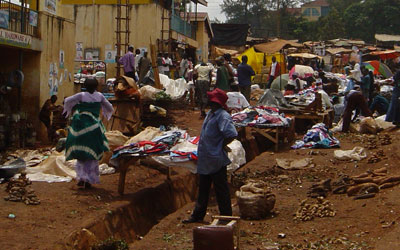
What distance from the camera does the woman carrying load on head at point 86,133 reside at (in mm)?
9109

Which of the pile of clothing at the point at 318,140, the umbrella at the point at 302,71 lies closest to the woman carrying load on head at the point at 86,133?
the pile of clothing at the point at 318,140

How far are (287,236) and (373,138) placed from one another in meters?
8.25

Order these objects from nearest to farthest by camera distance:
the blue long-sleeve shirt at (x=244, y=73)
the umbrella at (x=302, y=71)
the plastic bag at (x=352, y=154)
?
the plastic bag at (x=352, y=154) → the blue long-sleeve shirt at (x=244, y=73) → the umbrella at (x=302, y=71)

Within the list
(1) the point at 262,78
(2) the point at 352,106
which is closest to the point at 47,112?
(2) the point at 352,106

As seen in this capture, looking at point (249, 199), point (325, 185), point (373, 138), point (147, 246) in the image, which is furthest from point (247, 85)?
point (147, 246)

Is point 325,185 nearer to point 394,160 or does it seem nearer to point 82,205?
point 394,160

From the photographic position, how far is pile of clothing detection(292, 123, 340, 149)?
1441cm

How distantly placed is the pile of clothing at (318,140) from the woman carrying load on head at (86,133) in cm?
657

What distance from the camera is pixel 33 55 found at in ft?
48.8

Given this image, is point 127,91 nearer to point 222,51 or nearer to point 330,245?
point 330,245

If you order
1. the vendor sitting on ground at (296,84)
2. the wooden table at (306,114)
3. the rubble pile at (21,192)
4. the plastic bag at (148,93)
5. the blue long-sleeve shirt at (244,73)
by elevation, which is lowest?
the rubble pile at (21,192)

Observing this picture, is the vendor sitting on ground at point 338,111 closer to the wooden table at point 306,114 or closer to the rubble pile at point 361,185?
the wooden table at point 306,114

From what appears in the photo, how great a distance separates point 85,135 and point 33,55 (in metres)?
6.48

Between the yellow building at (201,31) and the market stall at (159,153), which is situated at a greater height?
the yellow building at (201,31)
